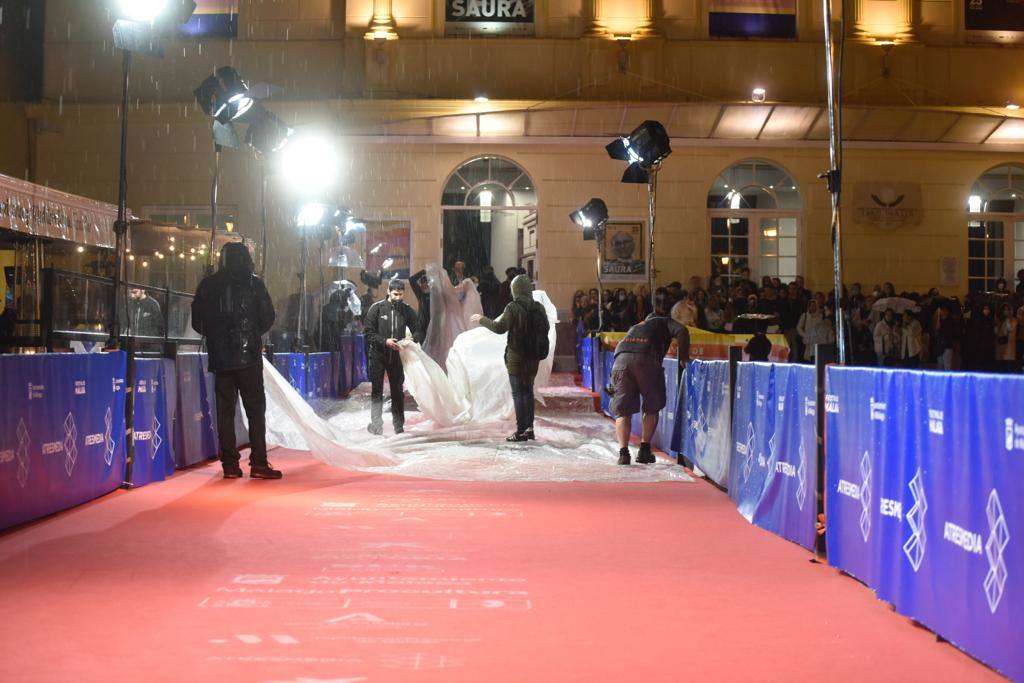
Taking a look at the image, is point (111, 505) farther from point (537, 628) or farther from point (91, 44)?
point (91, 44)

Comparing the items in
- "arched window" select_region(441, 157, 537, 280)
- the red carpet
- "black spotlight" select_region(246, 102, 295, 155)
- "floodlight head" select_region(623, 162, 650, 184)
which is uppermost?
"arched window" select_region(441, 157, 537, 280)

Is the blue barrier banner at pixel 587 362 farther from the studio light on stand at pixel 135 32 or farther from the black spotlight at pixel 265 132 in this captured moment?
the studio light on stand at pixel 135 32

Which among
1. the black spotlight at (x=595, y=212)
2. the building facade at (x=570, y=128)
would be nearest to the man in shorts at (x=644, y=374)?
the black spotlight at (x=595, y=212)

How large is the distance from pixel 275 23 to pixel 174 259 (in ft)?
25.2

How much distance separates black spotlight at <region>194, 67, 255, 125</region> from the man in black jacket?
3068mm

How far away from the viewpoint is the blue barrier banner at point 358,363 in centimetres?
2523

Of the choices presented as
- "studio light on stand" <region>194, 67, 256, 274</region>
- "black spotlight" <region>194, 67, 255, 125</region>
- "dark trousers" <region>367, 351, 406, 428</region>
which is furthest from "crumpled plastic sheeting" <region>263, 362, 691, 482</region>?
"black spotlight" <region>194, 67, 255, 125</region>

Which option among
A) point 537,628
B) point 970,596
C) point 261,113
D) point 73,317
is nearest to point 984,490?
point 970,596

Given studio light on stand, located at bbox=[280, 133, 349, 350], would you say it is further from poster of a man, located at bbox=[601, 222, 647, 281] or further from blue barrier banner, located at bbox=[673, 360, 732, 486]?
blue barrier banner, located at bbox=[673, 360, 732, 486]

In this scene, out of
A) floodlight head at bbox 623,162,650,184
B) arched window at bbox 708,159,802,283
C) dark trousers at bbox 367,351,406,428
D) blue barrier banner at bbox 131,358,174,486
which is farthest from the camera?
arched window at bbox 708,159,802,283

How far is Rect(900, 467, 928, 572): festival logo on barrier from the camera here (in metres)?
5.75

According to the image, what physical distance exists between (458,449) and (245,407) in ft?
10.3

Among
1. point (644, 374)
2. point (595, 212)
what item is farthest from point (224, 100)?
point (595, 212)

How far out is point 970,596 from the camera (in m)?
5.16
